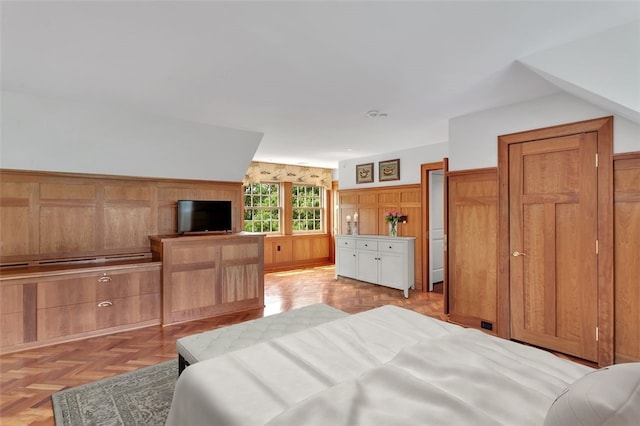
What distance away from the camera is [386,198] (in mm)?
5926

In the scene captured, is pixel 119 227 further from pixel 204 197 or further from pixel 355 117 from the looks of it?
pixel 355 117

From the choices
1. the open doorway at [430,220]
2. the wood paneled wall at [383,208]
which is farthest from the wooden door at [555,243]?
the wood paneled wall at [383,208]

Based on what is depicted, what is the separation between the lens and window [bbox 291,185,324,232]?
7514 millimetres

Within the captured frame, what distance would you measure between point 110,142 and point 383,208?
4.42 m

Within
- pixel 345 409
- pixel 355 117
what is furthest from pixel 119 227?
pixel 345 409

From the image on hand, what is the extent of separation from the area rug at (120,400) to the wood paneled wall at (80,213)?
1.94 metres

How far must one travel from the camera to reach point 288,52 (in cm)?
213

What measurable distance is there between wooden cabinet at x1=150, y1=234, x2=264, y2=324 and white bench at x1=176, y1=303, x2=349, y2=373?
1.70 metres

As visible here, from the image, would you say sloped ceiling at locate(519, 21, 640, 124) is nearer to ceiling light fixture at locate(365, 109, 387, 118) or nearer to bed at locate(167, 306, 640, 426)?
ceiling light fixture at locate(365, 109, 387, 118)

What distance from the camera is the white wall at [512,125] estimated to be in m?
2.49

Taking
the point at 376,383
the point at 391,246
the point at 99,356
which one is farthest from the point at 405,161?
the point at 99,356

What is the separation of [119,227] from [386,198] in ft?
14.2

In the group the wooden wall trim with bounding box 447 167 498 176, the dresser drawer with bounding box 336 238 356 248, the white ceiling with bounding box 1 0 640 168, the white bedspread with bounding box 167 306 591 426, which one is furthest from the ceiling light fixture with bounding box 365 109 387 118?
the dresser drawer with bounding box 336 238 356 248

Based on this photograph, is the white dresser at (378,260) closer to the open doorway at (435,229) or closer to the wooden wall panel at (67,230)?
the open doorway at (435,229)
